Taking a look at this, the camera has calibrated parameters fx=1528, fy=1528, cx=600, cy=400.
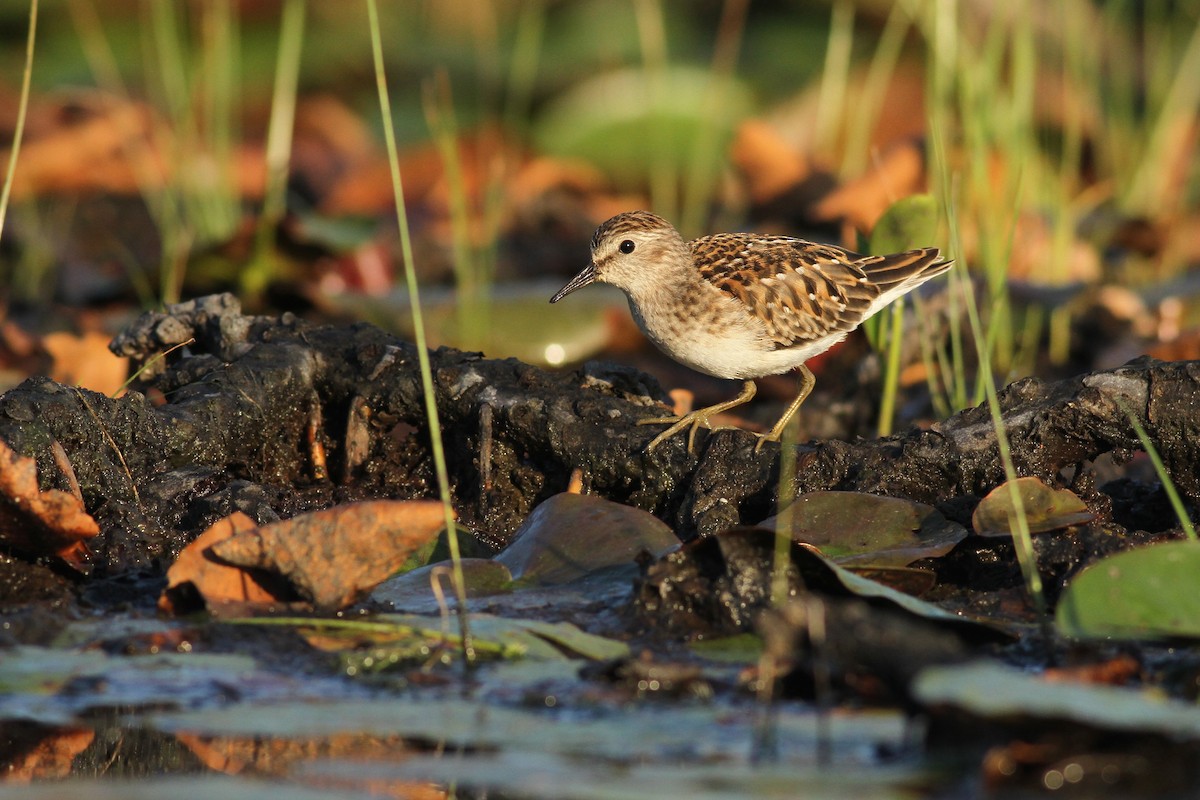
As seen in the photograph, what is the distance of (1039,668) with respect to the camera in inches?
147

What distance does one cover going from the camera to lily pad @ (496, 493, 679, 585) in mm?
4281

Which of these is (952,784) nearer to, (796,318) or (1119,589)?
(1119,589)

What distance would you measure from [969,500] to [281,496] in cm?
215

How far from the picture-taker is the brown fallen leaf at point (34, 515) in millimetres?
3980

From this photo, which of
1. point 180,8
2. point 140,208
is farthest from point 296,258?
point 180,8

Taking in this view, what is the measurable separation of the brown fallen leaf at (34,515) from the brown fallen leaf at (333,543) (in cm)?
45

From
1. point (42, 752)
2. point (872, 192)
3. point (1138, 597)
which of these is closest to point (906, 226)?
point (1138, 597)

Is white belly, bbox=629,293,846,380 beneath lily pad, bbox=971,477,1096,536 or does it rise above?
above

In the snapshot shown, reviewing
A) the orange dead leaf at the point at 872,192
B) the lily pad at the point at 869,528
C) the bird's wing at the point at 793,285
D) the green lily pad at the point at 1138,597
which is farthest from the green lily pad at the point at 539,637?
the orange dead leaf at the point at 872,192

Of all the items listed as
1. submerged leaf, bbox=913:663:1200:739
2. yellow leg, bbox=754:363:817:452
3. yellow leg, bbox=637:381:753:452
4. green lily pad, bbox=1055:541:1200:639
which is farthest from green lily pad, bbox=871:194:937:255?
submerged leaf, bbox=913:663:1200:739

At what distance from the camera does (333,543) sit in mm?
3953

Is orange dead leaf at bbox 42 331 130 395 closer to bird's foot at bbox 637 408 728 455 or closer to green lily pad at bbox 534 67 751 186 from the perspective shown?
bird's foot at bbox 637 408 728 455

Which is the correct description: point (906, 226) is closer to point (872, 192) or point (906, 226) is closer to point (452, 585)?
point (452, 585)

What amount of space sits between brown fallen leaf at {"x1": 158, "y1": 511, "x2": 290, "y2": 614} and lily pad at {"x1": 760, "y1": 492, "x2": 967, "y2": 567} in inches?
56.1
